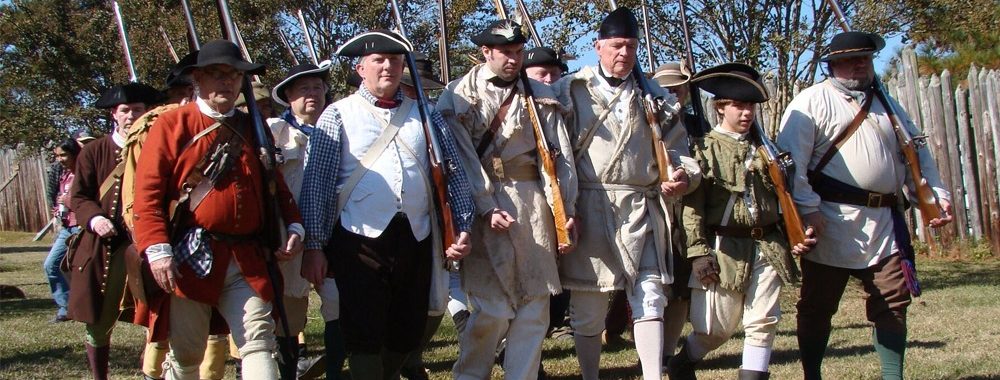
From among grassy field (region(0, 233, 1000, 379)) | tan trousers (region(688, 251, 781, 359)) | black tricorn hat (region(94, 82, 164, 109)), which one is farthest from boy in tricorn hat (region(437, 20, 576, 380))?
black tricorn hat (region(94, 82, 164, 109))

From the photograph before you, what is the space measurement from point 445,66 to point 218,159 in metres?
3.13

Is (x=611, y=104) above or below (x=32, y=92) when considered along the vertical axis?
below

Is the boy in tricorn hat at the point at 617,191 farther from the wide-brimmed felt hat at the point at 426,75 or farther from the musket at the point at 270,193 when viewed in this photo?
the wide-brimmed felt hat at the point at 426,75

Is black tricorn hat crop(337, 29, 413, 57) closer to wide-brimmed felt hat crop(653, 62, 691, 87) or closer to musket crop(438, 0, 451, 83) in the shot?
musket crop(438, 0, 451, 83)

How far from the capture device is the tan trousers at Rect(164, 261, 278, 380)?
4.82 metres

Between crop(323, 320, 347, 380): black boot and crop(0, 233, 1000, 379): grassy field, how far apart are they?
100cm

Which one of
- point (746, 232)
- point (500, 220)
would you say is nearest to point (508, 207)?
point (500, 220)

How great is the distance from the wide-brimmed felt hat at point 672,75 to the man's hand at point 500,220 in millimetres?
2137

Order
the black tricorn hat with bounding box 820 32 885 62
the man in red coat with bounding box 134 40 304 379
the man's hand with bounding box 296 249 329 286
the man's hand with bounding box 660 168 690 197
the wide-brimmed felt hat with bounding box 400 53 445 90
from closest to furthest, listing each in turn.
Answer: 1. the man in red coat with bounding box 134 40 304 379
2. the man's hand with bounding box 296 249 329 286
3. the man's hand with bounding box 660 168 690 197
4. the black tricorn hat with bounding box 820 32 885 62
5. the wide-brimmed felt hat with bounding box 400 53 445 90

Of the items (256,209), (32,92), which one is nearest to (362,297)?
(256,209)

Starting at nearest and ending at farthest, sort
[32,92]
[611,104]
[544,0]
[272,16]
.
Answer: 1. [611,104]
2. [544,0]
3. [272,16]
4. [32,92]

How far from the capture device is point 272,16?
16.9 m

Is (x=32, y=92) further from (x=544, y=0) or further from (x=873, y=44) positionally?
(x=873, y=44)

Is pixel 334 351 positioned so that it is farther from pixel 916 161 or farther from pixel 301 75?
pixel 916 161
